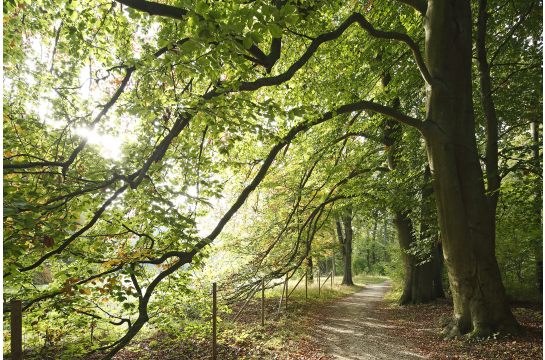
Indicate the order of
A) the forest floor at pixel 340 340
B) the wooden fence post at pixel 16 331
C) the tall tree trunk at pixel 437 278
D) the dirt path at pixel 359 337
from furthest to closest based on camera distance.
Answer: the tall tree trunk at pixel 437 278 → the dirt path at pixel 359 337 → the forest floor at pixel 340 340 → the wooden fence post at pixel 16 331

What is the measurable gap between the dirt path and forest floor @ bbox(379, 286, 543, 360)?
28 centimetres

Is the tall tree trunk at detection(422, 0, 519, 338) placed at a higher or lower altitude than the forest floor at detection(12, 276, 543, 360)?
higher

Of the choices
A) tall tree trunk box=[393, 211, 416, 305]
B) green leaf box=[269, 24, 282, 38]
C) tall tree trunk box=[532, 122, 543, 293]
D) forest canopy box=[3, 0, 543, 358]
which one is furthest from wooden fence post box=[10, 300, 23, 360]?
tall tree trunk box=[393, 211, 416, 305]

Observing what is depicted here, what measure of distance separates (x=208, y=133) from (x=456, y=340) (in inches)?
240

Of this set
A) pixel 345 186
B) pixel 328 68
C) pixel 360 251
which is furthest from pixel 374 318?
pixel 360 251

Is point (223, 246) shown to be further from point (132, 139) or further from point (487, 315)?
point (487, 315)

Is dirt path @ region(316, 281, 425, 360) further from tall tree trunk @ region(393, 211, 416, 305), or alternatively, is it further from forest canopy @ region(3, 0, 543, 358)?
tall tree trunk @ region(393, 211, 416, 305)

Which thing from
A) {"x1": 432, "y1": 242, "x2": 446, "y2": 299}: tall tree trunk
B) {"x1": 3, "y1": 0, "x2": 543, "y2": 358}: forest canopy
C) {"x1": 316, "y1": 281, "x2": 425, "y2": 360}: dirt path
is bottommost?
{"x1": 316, "y1": 281, "x2": 425, "y2": 360}: dirt path

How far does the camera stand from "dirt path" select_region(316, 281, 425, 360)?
5559 mm

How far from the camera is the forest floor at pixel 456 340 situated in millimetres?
4434

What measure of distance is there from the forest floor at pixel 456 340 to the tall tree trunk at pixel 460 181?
0.93ft

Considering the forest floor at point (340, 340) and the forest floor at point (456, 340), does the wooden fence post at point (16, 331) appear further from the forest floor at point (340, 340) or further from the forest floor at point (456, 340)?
the forest floor at point (456, 340)

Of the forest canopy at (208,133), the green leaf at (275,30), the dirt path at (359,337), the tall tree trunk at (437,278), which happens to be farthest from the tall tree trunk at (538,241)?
the green leaf at (275,30)

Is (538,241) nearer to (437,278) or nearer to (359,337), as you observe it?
(359,337)
